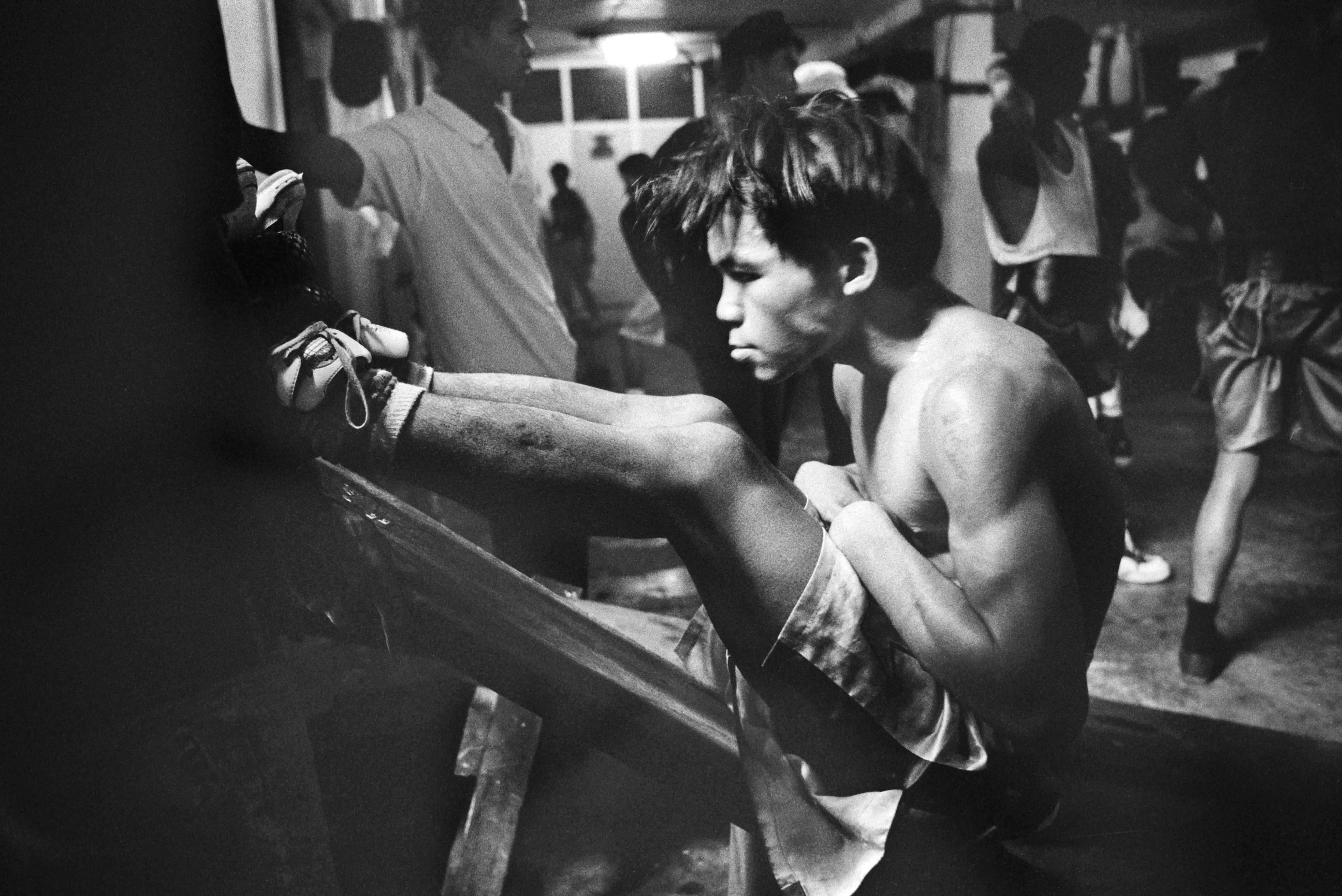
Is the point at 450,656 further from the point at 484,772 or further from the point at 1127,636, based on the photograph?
the point at 1127,636

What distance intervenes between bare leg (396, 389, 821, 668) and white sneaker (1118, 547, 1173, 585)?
1.93m

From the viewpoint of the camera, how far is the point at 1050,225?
2414mm

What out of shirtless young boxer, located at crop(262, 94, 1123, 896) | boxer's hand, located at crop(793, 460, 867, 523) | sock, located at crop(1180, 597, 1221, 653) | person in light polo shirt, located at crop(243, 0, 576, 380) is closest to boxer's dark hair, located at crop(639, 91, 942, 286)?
shirtless young boxer, located at crop(262, 94, 1123, 896)

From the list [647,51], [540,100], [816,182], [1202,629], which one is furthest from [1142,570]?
[540,100]

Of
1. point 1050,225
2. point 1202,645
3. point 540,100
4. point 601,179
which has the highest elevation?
point 540,100

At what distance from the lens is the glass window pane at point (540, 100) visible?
2.65m

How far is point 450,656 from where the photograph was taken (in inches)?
45.8

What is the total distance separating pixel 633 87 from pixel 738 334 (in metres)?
1.42

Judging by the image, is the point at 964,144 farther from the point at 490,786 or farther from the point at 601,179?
the point at 601,179

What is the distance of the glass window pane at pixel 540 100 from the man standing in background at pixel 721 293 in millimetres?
442

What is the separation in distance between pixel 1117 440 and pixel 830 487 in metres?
2.45

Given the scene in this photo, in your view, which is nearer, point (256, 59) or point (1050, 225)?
point (256, 59)

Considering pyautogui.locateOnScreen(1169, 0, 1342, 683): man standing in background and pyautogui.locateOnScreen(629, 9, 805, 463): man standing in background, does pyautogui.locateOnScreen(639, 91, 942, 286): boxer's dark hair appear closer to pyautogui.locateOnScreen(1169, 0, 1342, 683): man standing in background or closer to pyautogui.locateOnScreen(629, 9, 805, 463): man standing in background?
pyautogui.locateOnScreen(629, 9, 805, 463): man standing in background

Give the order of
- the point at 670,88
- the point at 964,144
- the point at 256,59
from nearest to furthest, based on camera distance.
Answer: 1. the point at 256,59
2. the point at 670,88
3. the point at 964,144
